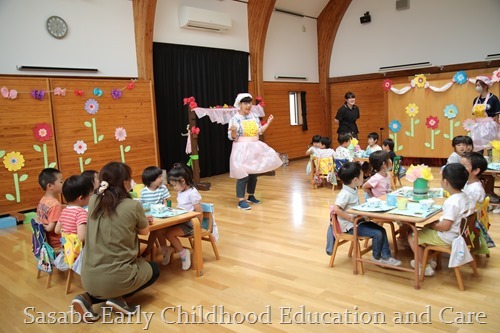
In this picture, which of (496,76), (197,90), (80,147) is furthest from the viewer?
(197,90)

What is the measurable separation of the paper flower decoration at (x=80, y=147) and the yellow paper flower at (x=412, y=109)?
6.26m

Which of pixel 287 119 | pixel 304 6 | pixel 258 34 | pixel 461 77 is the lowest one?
pixel 287 119

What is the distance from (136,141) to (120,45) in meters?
1.68

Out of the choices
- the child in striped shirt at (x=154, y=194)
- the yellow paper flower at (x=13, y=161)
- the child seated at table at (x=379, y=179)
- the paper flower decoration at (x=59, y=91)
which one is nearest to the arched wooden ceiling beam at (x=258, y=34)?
the paper flower decoration at (x=59, y=91)

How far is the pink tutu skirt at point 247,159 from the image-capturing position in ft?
19.2

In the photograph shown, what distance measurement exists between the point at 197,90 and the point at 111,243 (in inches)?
244

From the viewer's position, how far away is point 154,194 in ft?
12.3

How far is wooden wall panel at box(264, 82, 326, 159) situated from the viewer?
34.3 ft

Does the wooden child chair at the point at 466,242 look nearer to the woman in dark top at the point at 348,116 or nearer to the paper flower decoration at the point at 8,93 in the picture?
the woman in dark top at the point at 348,116

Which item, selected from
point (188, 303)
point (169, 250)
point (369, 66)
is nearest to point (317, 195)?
point (169, 250)

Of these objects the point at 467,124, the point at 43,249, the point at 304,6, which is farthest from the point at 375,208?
the point at 304,6

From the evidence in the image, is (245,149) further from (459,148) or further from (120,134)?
(459,148)

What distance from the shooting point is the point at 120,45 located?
7.25 metres

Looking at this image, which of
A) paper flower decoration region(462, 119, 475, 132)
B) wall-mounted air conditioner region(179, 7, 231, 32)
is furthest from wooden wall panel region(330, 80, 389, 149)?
wall-mounted air conditioner region(179, 7, 231, 32)
